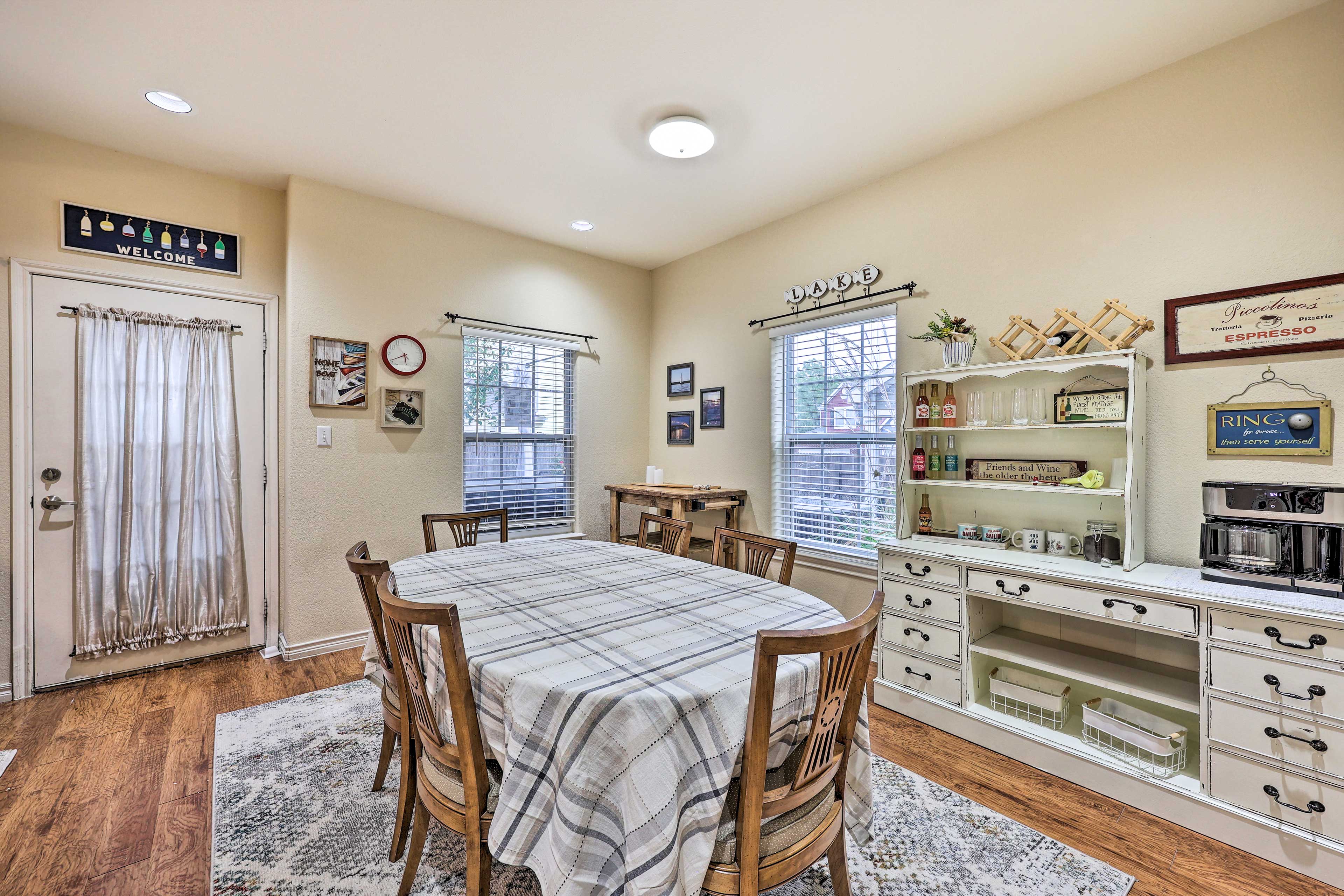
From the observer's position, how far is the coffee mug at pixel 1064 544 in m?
2.44

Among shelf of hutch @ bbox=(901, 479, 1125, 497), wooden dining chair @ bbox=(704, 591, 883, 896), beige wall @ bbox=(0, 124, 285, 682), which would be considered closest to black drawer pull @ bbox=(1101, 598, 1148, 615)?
shelf of hutch @ bbox=(901, 479, 1125, 497)

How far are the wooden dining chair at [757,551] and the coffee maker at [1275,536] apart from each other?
4.75 ft

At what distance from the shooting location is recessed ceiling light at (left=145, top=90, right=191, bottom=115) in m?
2.46

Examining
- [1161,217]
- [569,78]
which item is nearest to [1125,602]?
[1161,217]

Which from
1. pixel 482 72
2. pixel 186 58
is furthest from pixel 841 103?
pixel 186 58

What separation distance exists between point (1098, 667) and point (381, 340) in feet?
13.2

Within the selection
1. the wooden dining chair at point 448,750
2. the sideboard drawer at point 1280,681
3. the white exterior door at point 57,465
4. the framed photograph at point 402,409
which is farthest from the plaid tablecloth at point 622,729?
the white exterior door at point 57,465

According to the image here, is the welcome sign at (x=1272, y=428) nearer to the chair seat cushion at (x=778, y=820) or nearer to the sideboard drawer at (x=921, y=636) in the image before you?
the sideboard drawer at (x=921, y=636)

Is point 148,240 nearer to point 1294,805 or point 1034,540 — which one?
point 1034,540

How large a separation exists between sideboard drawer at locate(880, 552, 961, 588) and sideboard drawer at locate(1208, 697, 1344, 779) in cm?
86

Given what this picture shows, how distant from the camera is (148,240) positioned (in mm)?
3051

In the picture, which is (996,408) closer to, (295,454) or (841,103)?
(841,103)

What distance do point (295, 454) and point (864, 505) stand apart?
3309 mm

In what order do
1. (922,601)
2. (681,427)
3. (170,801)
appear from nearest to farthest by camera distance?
(170,801) → (922,601) → (681,427)
